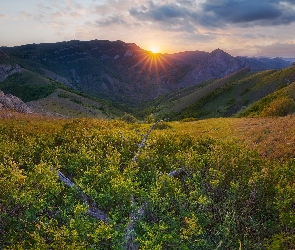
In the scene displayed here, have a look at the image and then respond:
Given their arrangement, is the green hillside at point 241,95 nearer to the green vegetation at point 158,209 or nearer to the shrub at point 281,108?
the shrub at point 281,108

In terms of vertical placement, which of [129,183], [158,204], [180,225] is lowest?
[180,225]

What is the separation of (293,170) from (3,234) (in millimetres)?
14041

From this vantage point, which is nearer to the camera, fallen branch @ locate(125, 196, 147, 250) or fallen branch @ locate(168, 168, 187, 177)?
fallen branch @ locate(125, 196, 147, 250)

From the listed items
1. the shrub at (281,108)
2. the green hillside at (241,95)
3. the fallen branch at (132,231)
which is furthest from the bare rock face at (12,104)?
the green hillside at (241,95)

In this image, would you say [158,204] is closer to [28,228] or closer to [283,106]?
[28,228]

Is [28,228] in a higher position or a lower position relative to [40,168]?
lower

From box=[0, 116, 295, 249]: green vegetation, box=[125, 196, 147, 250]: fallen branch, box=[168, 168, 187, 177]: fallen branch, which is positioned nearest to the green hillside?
box=[168, 168, 187, 177]: fallen branch

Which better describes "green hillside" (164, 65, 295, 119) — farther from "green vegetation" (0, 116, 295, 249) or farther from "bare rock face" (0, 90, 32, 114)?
"green vegetation" (0, 116, 295, 249)

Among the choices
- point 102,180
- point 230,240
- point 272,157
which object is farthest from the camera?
point 272,157

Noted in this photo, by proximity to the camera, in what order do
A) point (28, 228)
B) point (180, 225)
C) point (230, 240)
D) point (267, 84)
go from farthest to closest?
point (267, 84)
point (180, 225)
point (28, 228)
point (230, 240)

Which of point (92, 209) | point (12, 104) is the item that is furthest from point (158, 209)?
point (12, 104)

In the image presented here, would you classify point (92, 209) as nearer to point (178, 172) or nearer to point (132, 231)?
point (132, 231)

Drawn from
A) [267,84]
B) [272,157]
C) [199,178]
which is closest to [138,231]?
[199,178]

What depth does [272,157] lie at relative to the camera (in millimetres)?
18875
